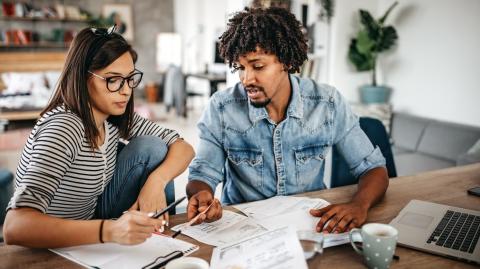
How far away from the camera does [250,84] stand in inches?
60.5

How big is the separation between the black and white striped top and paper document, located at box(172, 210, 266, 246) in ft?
1.16

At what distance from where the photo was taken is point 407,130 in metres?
3.86

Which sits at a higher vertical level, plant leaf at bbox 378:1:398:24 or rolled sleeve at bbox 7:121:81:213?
plant leaf at bbox 378:1:398:24

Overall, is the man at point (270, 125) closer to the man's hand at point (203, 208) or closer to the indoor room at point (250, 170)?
the indoor room at point (250, 170)

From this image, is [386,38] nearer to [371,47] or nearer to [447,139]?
[371,47]

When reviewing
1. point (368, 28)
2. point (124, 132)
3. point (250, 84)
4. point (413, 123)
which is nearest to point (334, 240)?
point (250, 84)

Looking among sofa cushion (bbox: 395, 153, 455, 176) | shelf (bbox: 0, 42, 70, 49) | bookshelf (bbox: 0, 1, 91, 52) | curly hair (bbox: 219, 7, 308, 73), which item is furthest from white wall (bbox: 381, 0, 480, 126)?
shelf (bbox: 0, 42, 70, 49)

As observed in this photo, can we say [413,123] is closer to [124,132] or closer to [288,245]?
[124,132]

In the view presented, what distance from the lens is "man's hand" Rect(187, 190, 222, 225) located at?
3.92 ft

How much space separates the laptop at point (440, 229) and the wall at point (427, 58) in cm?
271

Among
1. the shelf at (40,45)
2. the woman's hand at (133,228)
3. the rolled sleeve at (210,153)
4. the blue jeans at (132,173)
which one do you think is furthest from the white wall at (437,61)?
the shelf at (40,45)

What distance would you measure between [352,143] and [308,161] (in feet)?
0.61

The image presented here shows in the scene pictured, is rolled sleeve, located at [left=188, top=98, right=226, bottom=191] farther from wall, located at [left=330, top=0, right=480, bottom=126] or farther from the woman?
wall, located at [left=330, top=0, right=480, bottom=126]

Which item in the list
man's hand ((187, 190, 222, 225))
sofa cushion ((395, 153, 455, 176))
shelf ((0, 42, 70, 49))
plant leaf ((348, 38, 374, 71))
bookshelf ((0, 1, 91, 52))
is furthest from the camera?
shelf ((0, 42, 70, 49))
